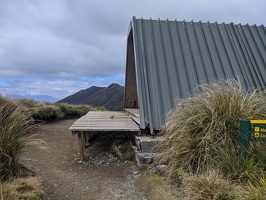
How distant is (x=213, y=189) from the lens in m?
2.82

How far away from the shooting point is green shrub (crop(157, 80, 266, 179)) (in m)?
3.67

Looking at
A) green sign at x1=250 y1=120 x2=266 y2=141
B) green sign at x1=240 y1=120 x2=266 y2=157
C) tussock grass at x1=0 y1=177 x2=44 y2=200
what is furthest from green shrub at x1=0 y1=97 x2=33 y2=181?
green sign at x1=250 y1=120 x2=266 y2=141

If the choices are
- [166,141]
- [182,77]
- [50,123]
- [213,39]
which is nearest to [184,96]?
[182,77]

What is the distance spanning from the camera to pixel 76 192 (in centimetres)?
383

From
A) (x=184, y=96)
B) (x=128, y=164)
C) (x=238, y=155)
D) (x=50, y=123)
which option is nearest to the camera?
(x=238, y=155)

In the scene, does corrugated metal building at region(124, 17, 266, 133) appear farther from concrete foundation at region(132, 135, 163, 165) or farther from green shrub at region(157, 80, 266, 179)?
green shrub at region(157, 80, 266, 179)

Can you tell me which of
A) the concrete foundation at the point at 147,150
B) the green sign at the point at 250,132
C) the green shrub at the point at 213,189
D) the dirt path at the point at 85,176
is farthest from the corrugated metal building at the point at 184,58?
the green shrub at the point at 213,189

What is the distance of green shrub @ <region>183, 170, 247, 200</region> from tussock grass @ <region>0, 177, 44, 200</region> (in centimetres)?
184

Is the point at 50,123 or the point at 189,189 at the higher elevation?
the point at 50,123

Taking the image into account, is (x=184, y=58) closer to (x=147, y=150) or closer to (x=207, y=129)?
(x=147, y=150)

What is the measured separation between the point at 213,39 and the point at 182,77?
1.90m

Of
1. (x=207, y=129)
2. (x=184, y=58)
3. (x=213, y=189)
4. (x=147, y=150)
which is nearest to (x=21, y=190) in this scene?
(x=213, y=189)

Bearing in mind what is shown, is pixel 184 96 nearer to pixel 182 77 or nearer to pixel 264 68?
pixel 182 77

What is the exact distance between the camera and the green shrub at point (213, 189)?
2.71 metres
